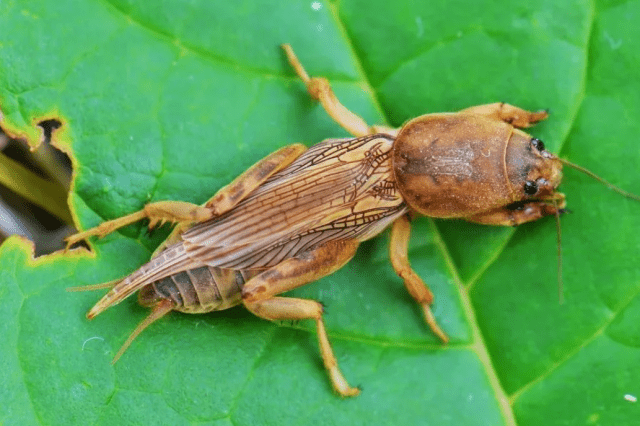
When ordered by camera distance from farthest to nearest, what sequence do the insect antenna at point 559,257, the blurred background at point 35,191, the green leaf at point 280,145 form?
the blurred background at point 35,191 < the insect antenna at point 559,257 < the green leaf at point 280,145

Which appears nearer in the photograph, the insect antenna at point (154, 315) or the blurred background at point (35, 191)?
the insect antenna at point (154, 315)

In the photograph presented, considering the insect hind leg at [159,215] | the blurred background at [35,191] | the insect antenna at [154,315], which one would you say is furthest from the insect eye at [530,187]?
the blurred background at [35,191]

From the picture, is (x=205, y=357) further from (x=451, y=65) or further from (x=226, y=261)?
(x=451, y=65)

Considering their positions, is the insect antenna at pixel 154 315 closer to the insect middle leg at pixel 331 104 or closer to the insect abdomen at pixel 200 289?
the insect abdomen at pixel 200 289

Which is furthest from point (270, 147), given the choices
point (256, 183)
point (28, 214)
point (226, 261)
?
point (28, 214)

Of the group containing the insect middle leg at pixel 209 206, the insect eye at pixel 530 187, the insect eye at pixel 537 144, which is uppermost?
Result: the insect middle leg at pixel 209 206

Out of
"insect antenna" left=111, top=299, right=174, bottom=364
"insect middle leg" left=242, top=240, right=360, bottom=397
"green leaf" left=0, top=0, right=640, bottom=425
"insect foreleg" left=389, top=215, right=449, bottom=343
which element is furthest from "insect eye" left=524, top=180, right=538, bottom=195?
"insect antenna" left=111, top=299, right=174, bottom=364

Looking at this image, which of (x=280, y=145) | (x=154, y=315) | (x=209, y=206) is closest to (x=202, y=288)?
(x=154, y=315)
